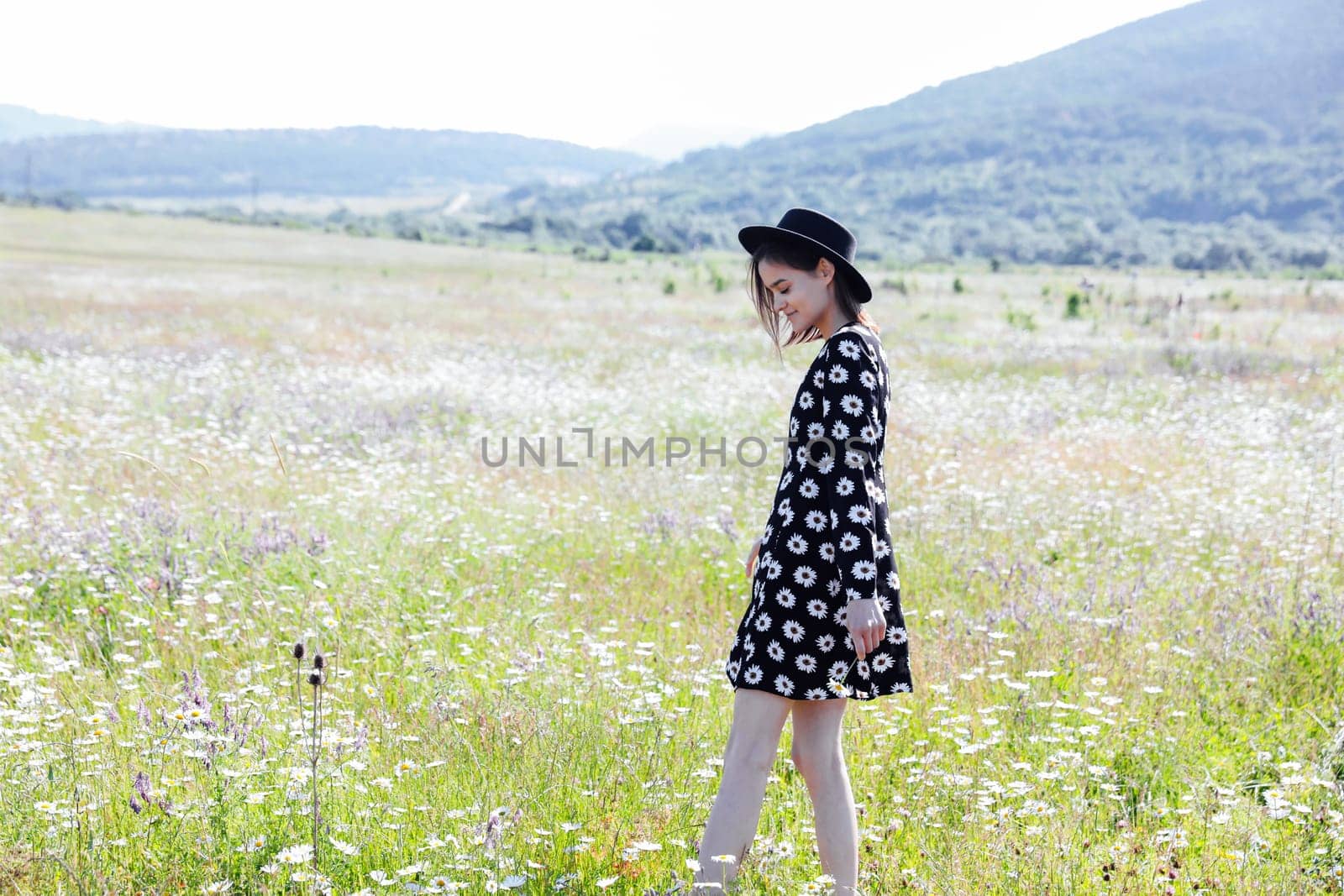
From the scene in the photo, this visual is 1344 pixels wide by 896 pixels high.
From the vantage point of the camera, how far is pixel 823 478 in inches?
113

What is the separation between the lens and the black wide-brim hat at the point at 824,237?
297cm

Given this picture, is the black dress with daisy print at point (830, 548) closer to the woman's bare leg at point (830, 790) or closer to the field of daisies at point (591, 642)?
the woman's bare leg at point (830, 790)

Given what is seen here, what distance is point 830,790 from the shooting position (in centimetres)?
298

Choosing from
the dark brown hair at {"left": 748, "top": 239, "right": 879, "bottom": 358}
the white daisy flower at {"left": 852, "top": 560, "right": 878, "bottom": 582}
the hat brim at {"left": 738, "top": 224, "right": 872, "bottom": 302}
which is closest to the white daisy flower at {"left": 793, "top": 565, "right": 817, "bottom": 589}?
the white daisy flower at {"left": 852, "top": 560, "right": 878, "bottom": 582}

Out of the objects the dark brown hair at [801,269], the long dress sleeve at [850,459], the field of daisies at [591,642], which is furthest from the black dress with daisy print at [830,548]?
the field of daisies at [591,642]

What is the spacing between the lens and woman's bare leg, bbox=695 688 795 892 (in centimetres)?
292

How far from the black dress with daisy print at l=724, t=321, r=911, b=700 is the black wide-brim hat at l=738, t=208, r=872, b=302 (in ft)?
0.52

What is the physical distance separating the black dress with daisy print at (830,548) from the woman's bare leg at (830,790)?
0.41 feet

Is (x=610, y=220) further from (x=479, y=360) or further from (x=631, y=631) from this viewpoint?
(x=631, y=631)

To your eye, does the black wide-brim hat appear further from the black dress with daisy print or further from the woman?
the black dress with daisy print

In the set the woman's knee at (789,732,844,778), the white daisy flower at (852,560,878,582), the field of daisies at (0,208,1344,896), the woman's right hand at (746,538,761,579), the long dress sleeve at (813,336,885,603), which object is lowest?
the field of daisies at (0,208,1344,896)

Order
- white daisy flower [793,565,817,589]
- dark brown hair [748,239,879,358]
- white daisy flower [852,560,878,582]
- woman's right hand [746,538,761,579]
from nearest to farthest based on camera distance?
white daisy flower [852,560,878,582], white daisy flower [793,565,817,589], dark brown hair [748,239,879,358], woman's right hand [746,538,761,579]

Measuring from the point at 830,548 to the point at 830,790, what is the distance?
723mm

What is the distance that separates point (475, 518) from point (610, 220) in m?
155
